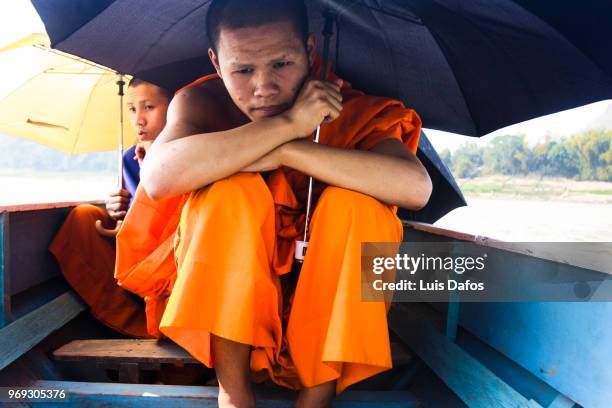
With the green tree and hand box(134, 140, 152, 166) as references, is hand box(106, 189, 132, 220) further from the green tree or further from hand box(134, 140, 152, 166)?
the green tree

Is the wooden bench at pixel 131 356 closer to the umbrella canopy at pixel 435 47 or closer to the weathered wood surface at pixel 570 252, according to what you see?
the weathered wood surface at pixel 570 252

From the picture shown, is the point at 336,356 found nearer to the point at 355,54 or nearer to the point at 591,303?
the point at 591,303

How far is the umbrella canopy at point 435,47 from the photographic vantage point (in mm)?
1185

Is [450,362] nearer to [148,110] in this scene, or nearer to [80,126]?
[148,110]

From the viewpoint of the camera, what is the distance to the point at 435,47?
5.07 feet

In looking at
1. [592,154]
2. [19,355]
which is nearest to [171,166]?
[19,355]

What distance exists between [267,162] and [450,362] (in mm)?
838

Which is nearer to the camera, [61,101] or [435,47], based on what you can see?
[435,47]

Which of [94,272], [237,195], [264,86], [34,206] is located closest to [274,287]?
[237,195]

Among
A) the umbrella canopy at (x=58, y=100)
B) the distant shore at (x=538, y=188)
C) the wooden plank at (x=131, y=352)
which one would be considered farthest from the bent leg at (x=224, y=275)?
the distant shore at (x=538, y=188)

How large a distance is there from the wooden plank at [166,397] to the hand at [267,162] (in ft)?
2.05

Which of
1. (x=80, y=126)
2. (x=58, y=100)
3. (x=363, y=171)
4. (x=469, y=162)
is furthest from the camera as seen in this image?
(x=469, y=162)

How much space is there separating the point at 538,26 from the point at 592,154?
2493 cm

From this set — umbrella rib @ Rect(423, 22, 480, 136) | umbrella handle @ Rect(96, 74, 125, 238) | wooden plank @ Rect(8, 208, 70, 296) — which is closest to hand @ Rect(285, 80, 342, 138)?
umbrella rib @ Rect(423, 22, 480, 136)
